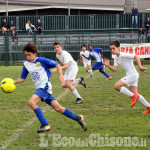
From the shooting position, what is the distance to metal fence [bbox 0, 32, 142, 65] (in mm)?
27375

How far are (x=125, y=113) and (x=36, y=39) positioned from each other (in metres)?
20.3

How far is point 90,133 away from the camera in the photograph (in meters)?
6.24

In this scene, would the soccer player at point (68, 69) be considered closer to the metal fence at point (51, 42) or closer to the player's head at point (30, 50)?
the player's head at point (30, 50)

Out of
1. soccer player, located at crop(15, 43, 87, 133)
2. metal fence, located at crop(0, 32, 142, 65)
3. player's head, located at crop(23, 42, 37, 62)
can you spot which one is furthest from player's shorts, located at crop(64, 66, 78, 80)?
metal fence, located at crop(0, 32, 142, 65)

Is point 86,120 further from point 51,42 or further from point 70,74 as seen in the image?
→ point 51,42

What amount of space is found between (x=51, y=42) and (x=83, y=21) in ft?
14.5

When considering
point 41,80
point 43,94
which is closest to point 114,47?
point 41,80

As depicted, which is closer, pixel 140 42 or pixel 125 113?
pixel 125 113

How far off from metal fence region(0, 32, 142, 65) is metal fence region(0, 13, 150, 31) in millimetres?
2784

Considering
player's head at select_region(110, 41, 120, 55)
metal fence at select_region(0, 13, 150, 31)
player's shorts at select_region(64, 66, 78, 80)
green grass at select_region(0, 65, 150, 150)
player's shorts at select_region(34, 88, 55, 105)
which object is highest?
metal fence at select_region(0, 13, 150, 31)

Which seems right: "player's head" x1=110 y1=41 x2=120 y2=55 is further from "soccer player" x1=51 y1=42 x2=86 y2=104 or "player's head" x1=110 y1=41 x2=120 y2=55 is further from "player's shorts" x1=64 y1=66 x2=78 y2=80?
"player's shorts" x1=64 y1=66 x2=78 y2=80

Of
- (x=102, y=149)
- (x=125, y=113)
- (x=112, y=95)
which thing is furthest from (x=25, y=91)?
(x=102, y=149)

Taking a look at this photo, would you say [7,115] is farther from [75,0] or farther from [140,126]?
[75,0]

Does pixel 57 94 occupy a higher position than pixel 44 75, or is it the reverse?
pixel 44 75
